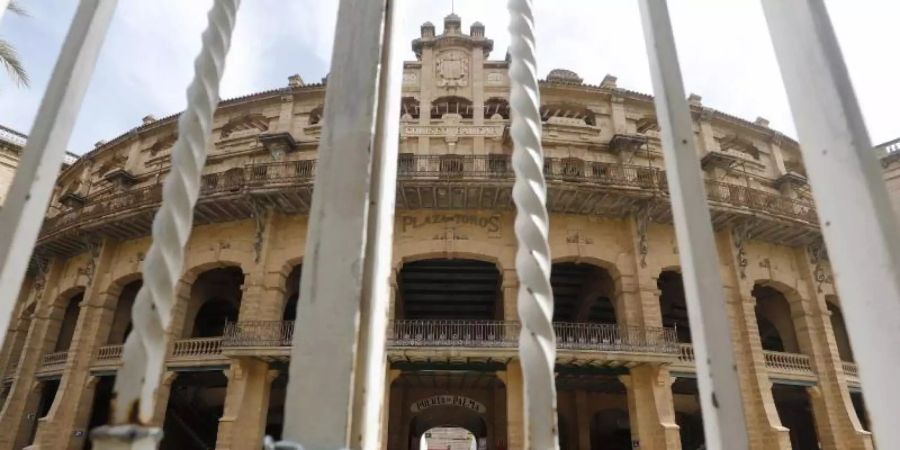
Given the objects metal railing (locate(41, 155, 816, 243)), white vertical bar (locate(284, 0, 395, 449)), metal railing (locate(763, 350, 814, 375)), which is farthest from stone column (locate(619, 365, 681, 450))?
white vertical bar (locate(284, 0, 395, 449))

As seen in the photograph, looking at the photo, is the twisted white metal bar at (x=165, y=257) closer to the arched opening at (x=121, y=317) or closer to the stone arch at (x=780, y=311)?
the stone arch at (x=780, y=311)

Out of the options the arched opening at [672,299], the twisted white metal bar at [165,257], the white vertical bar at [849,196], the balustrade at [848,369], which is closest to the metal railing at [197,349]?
the arched opening at [672,299]

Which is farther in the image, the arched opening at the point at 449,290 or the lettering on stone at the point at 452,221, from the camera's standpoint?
the arched opening at the point at 449,290

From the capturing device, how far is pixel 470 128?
54.1 feet

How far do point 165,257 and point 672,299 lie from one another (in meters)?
17.7

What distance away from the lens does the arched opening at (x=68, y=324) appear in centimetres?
1695

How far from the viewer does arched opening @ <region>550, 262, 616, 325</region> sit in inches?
606

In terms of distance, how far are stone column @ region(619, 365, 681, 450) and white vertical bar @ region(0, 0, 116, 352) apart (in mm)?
12988

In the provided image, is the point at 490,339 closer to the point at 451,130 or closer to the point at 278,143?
the point at 451,130

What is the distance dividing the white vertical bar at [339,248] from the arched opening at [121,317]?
17.4 metres

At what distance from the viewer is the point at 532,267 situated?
3.38ft

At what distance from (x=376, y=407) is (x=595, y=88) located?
59.5 ft

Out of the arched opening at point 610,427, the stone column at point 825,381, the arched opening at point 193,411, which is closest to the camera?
the stone column at point 825,381

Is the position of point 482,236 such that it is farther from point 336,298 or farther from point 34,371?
point 34,371
